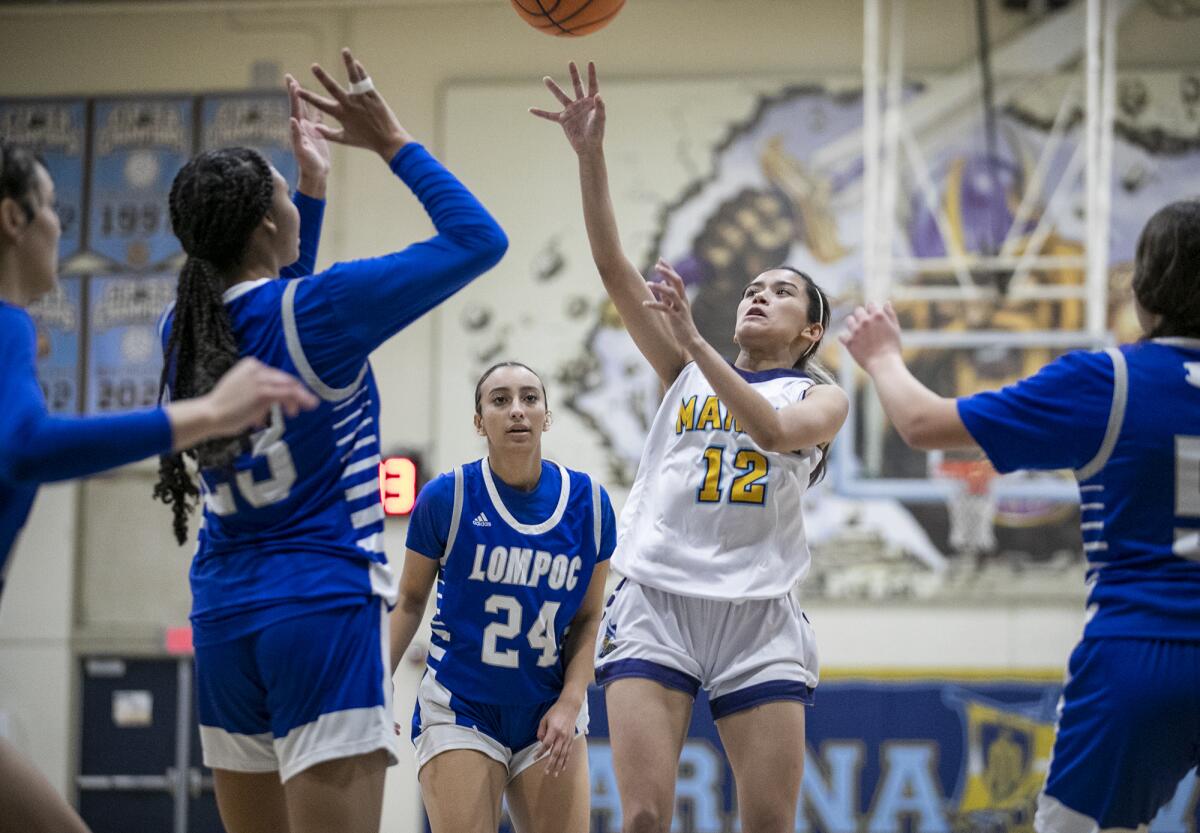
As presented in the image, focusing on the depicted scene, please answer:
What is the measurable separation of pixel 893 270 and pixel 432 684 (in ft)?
18.1

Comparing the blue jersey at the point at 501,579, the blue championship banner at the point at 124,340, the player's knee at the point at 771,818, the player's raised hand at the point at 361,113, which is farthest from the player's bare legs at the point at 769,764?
the blue championship banner at the point at 124,340

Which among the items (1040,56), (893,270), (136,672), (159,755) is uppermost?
(1040,56)

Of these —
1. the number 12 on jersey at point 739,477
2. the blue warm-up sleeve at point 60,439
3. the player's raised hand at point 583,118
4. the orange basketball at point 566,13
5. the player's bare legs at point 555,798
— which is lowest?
the player's bare legs at point 555,798

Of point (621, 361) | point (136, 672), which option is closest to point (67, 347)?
point (136, 672)

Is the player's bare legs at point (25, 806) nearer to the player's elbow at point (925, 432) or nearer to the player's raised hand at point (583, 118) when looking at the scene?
the player's elbow at point (925, 432)

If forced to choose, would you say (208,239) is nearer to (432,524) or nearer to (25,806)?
(25,806)

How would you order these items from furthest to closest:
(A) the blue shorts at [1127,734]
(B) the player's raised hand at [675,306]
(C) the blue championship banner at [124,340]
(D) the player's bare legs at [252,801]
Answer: (C) the blue championship banner at [124,340]
(B) the player's raised hand at [675,306]
(D) the player's bare legs at [252,801]
(A) the blue shorts at [1127,734]

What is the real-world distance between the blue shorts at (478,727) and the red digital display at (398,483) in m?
4.72

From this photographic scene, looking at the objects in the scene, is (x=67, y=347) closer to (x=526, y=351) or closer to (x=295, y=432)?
(x=526, y=351)

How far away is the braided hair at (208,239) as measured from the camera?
8.98ft

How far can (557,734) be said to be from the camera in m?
3.90

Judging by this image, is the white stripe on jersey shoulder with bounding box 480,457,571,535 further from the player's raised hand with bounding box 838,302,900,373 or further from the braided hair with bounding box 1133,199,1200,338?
the braided hair with bounding box 1133,199,1200,338

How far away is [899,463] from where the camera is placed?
8.59 meters

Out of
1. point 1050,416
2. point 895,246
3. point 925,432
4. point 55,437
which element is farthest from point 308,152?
point 895,246
